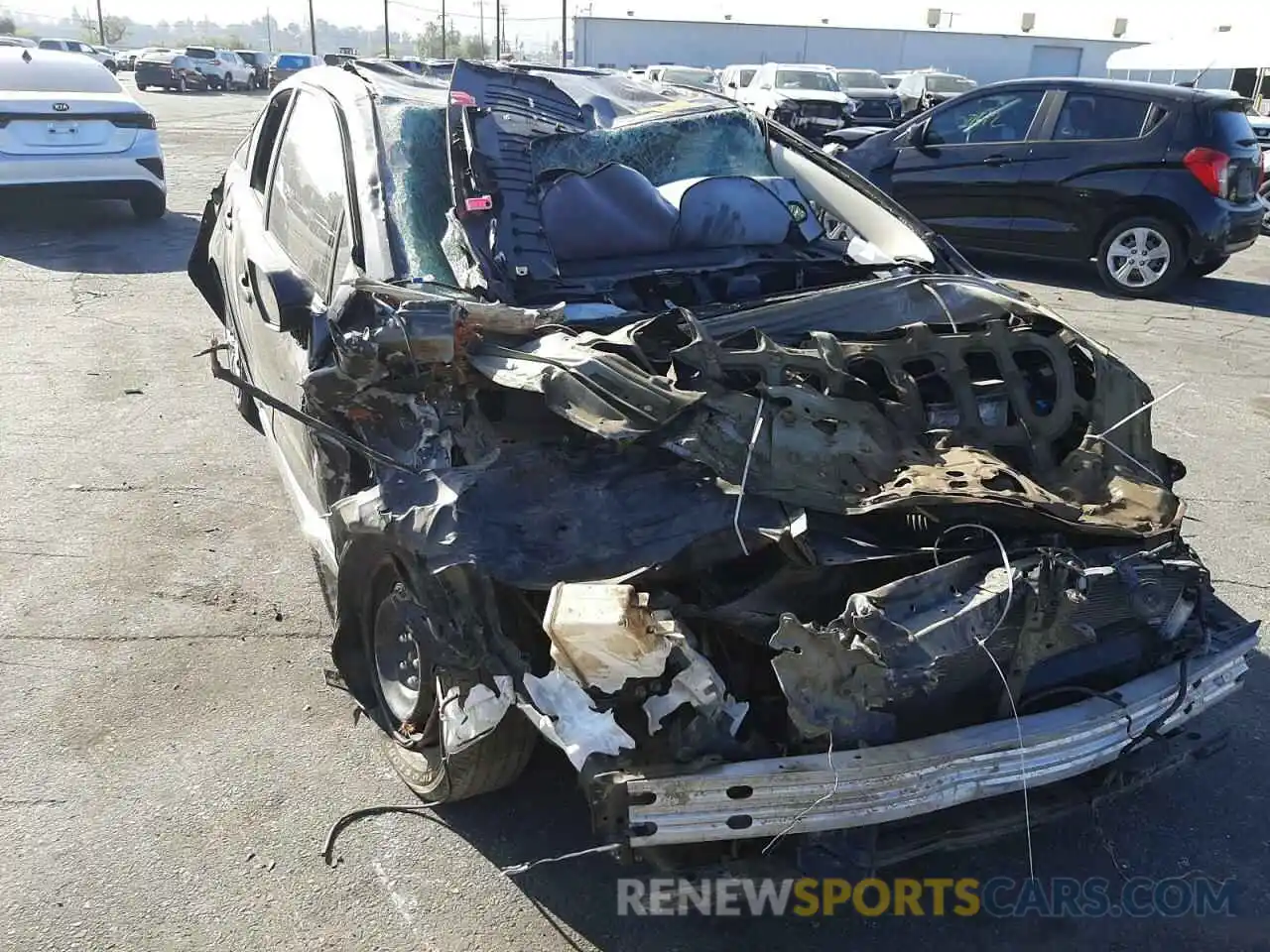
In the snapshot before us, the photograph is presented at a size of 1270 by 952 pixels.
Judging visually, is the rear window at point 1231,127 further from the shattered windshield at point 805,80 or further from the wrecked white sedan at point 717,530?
the shattered windshield at point 805,80

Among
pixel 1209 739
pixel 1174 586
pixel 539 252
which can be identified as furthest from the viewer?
pixel 539 252

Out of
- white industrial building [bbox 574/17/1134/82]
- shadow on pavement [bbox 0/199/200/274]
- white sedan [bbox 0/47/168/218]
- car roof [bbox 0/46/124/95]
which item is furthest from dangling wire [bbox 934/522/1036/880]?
white industrial building [bbox 574/17/1134/82]

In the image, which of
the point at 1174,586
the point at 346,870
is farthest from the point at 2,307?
the point at 1174,586

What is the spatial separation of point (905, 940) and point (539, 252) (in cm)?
223

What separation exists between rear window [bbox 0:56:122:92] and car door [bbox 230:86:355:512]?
6651mm

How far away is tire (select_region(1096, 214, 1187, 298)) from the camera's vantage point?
8.80 m

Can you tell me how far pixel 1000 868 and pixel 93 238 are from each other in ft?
33.7

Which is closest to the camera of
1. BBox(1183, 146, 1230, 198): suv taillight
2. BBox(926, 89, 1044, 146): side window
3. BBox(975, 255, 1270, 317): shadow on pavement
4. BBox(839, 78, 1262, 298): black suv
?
BBox(1183, 146, 1230, 198): suv taillight

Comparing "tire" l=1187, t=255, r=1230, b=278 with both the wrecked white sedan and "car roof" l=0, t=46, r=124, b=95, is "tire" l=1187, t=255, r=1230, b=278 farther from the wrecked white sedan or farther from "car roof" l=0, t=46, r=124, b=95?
"car roof" l=0, t=46, r=124, b=95

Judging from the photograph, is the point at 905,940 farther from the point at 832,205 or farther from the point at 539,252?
the point at 832,205

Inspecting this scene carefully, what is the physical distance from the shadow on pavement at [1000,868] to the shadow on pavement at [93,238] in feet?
25.0

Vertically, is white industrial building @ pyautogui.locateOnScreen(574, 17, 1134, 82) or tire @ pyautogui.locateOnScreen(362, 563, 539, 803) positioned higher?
white industrial building @ pyautogui.locateOnScreen(574, 17, 1134, 82)

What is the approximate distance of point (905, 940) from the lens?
2480mm

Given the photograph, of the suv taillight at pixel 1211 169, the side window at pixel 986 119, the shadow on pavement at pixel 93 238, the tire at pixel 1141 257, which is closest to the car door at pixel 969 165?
the side window at pixel 986 119
